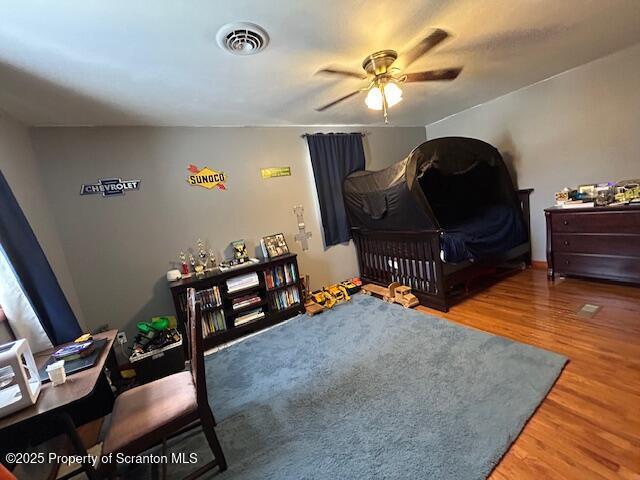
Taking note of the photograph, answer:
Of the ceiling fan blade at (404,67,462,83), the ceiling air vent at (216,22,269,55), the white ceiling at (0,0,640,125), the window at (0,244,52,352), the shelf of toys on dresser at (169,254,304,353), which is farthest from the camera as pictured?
the shelf of toys on dresser at (169,254,304,353)

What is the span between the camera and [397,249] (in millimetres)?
3262

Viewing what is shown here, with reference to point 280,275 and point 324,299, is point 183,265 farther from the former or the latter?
point 324,299

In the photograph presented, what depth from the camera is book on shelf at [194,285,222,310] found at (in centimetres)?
272

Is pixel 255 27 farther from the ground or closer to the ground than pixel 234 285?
farther from the ground

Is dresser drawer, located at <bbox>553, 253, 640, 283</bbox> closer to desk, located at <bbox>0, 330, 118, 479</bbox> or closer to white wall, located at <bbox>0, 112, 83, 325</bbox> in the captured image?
desk, located at <bbox>0, 330, 118, 479</bbox>

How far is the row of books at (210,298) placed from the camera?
272cm

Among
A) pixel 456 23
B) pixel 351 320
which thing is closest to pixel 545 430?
pixel 351 320

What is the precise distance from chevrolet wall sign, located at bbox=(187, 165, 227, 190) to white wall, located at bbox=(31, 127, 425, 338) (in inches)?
2.1

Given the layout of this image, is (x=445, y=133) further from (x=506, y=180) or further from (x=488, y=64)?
(x=488, y=64)

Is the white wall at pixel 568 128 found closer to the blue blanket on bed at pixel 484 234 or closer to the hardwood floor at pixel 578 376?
the blue blanket on bed at pixel 484 234

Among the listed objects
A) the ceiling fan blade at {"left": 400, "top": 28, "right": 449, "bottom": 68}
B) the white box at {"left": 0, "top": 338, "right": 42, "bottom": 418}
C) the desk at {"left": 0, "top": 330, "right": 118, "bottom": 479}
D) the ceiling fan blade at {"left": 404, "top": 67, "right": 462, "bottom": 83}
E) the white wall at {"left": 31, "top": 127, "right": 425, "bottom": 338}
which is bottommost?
the desk at {"left": 0, "top": 330, "right": 118, "bottom": 479}

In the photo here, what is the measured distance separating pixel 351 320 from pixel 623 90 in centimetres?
357

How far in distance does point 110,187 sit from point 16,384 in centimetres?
189

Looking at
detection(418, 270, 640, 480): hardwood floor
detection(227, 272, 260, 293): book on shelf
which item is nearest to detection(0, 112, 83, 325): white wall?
detection(227, 272, 260, 293): book on shelf
